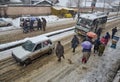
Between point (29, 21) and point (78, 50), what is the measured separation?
8.42 metres

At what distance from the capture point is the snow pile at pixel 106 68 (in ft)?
34.6

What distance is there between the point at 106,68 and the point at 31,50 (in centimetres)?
617

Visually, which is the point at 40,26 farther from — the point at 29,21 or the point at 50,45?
the point at 50,45

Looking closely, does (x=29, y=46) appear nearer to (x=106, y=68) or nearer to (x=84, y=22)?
(x=106, y=68)

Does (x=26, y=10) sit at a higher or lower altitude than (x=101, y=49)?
higher

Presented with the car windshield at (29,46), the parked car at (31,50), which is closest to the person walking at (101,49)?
the parked car at (31,50)

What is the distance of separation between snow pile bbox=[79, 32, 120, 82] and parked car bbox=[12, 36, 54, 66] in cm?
419

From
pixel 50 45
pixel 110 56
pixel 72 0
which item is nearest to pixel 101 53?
pixel 110 56

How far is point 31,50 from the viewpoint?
1173 centimetres

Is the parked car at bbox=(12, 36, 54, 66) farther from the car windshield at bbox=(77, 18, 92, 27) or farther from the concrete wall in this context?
the concrete wall

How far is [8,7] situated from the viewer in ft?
95.9

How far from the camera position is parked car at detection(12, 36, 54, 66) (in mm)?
11238

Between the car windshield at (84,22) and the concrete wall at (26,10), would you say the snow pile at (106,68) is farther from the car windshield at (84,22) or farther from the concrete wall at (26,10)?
the concrete wall at (26,10)

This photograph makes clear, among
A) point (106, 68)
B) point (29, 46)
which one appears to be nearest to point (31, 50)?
point (29, 46)
